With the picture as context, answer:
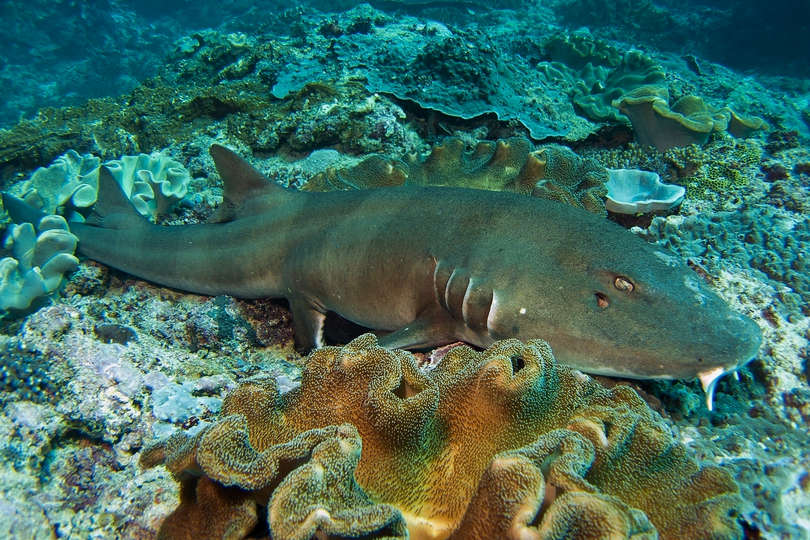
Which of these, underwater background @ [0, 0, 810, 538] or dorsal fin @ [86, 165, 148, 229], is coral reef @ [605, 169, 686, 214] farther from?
dorsal fin @ [86, 165, 148, 229]

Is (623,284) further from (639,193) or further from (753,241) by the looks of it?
(639,193)

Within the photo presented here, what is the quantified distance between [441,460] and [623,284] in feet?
4.24

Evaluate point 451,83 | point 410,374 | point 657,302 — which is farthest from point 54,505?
point 451,83

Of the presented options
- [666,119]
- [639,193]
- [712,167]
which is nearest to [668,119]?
[666,119]

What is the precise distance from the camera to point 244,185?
417 centimetres

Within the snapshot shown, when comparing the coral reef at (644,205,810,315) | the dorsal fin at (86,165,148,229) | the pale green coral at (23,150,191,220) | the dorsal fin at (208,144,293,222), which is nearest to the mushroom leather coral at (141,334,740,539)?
the coral reef at (644,205,810,315)

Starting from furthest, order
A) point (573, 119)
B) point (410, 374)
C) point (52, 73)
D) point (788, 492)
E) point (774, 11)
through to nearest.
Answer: point (52, 73)
point (774, 11)
point (573, 119)
point (410, 374)
point (788, 492)

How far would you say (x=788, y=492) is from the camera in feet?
5.70

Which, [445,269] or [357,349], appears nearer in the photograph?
[357,349]

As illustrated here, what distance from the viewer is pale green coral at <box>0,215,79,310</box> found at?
4.01m

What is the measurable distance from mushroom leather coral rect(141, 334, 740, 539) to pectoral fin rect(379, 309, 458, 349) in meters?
0.73

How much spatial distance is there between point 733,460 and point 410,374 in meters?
1.51

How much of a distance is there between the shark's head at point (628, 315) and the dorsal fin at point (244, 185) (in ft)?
8.65

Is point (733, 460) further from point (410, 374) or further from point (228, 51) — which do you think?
point (228, 51)
